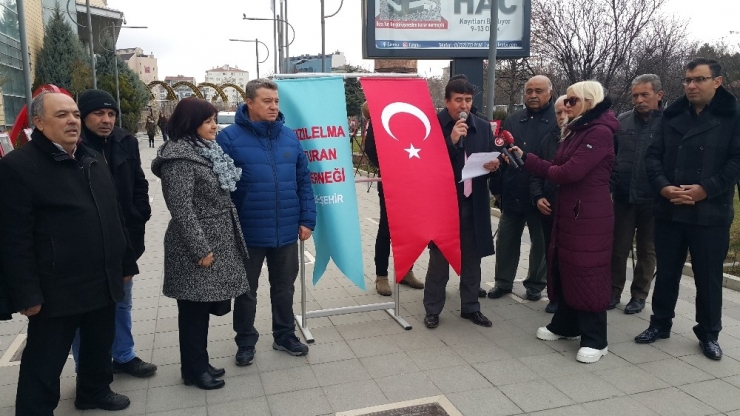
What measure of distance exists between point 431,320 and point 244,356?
1.58 m

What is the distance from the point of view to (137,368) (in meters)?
3.82

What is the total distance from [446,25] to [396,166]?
6.55 m

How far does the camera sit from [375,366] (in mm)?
3980

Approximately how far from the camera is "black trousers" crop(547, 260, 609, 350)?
4070 millimetres

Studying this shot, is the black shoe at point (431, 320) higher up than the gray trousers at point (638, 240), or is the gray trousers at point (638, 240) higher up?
the gray trousers at point (638, 240)

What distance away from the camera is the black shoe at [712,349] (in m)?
4.04

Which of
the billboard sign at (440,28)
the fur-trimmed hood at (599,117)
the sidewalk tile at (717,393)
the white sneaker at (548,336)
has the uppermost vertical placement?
the billboard sign at (440,28)

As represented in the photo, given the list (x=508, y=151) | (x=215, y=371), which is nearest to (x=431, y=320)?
(x=508, y=151)

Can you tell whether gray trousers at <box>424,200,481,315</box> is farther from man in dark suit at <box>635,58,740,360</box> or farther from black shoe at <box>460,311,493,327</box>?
man in dark suit at <box>635,58,740,360</box>

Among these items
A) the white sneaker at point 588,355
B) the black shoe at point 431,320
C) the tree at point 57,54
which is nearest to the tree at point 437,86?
the tree at point 57,54

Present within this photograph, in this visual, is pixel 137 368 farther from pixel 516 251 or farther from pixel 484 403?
pixel 516 251

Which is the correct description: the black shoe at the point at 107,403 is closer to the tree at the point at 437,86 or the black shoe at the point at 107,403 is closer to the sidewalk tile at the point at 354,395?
the sidewalk tile at the point at 354,395

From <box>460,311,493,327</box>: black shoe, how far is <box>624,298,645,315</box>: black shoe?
1.31 metres

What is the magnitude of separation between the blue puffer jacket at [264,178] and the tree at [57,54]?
103 ft
